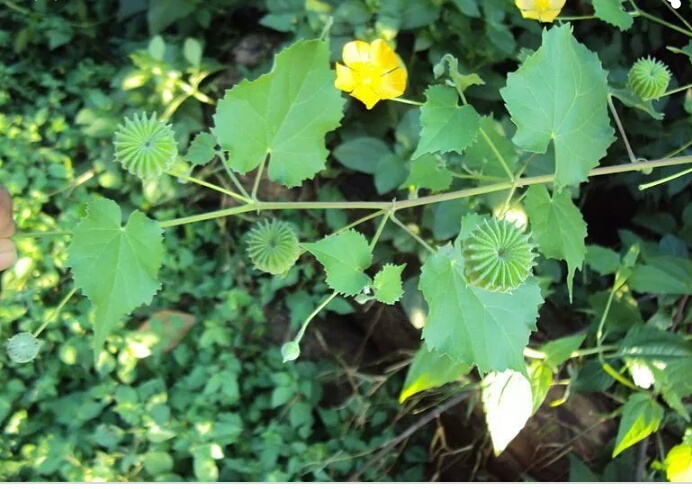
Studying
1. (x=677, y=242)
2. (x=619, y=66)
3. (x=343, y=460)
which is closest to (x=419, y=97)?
(x=619, y=66)

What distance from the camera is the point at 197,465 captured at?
1.08 meters

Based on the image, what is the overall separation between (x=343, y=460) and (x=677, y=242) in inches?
23.4

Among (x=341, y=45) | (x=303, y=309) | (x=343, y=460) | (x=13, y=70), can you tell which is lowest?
(x=343, y=460)

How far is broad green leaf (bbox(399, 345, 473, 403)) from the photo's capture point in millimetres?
989

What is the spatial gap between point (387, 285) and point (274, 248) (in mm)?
118

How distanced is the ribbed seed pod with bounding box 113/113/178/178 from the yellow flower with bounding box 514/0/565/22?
0.47m

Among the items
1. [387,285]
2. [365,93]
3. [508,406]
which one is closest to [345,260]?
[387,285]

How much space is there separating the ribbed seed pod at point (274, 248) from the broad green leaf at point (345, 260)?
5cm

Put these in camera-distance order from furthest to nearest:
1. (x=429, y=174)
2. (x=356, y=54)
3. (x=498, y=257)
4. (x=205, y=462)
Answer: (x=205, y=462) < (x=356, y=54) < (x=429, y=174) < (x=498, y=257)

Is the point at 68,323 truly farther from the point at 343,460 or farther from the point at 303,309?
the point at 343,460

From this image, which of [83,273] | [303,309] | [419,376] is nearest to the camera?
[83,273]

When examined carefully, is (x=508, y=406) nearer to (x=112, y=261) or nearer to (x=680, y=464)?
(x=680, y=464)

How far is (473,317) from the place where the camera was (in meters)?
0.67

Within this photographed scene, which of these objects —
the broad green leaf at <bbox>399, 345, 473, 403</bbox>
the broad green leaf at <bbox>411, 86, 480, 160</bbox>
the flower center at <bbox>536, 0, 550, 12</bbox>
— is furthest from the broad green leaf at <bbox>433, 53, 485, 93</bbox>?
the broad green leaf at <bbox>399, 345, 473, 403</bbox>
